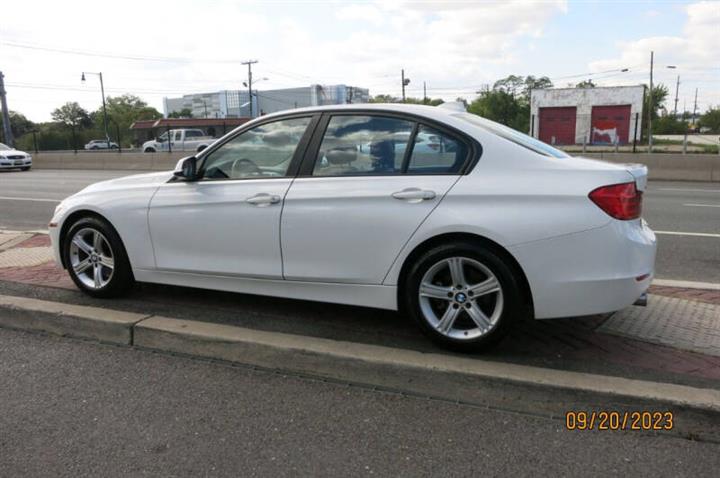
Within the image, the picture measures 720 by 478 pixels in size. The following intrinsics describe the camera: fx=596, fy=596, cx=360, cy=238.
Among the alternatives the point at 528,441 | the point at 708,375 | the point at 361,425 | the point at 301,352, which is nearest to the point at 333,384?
the point at 301,352

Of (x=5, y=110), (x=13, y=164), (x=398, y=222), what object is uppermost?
(x=5, y=110)

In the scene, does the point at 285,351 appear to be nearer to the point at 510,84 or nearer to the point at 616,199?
the point at 616,199

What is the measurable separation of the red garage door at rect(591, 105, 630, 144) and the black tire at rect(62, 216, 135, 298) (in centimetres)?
5354

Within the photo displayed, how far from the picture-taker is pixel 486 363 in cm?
344

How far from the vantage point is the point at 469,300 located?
3.58 m

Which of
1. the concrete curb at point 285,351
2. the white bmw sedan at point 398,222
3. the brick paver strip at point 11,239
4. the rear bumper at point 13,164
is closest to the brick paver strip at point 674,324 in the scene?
the white bmw sedan at point 398,222

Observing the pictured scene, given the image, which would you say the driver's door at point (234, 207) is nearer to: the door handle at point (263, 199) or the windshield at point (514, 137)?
the door handle at point (263, 199)

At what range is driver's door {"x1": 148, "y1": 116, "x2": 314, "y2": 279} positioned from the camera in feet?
13.5

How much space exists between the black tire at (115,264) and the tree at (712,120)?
356 feet

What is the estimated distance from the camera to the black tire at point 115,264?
4.70m

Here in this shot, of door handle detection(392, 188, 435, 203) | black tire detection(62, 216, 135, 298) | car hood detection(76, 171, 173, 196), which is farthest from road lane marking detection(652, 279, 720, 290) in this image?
black tire detection(62, 216, 135, 298)

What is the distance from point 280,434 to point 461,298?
4.38 feet
